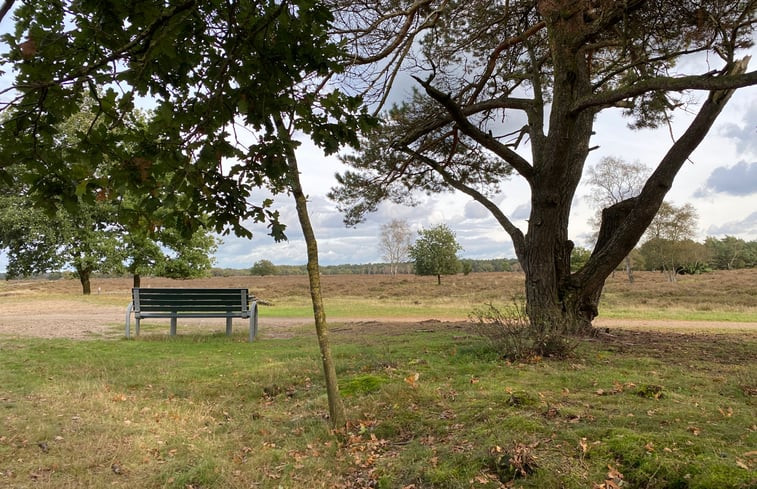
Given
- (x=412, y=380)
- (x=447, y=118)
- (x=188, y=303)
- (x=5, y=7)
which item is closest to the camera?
(x=5, y=7)

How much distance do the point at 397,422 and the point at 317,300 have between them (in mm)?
1216

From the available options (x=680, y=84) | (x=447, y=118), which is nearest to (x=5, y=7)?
(x=680, y=84)

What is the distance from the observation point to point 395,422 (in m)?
4.08

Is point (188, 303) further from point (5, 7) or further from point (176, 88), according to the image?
point (5, 7)

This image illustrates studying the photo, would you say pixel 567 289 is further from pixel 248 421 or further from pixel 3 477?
pixel 3 477

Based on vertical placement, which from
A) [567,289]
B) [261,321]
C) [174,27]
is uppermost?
[174,27]

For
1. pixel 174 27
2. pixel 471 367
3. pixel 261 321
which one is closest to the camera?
pixel 174 27

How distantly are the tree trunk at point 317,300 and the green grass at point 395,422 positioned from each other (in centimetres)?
20

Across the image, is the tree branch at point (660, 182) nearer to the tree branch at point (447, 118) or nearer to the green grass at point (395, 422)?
the green grass at point (395, 422)

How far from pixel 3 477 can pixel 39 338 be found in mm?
8211

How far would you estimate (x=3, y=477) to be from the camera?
3.26 m

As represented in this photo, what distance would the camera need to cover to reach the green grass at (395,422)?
299cm

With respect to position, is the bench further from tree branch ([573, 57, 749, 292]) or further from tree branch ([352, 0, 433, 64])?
tree branch ([573, 57, 749, 292])

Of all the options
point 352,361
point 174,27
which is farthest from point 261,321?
point 174,27
